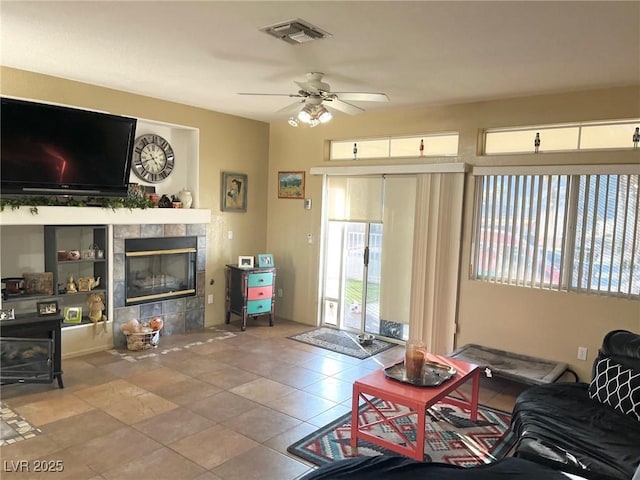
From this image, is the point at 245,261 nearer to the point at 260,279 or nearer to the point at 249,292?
the point at 260,279

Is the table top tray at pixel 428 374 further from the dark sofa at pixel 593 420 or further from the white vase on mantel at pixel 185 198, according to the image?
the white vase on mantel at pixel 185 198

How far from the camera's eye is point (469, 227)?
4.81 m

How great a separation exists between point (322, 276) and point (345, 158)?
1.59 m

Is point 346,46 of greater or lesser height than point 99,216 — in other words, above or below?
above

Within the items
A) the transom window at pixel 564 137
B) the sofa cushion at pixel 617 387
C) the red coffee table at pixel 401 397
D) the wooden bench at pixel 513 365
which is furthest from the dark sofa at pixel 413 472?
the transom window at pixel 564 137

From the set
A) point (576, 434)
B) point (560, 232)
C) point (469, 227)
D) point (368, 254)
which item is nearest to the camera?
point (576, 434)

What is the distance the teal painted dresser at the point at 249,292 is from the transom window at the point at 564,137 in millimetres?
3075

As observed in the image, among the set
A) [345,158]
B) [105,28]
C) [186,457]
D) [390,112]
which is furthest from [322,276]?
[105,28]

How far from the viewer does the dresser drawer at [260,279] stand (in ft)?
Result: 19.1

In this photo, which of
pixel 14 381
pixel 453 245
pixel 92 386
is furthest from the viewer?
pixel 453 245

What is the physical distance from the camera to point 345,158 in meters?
5.91

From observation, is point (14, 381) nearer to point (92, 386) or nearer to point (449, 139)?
point (92, 386)

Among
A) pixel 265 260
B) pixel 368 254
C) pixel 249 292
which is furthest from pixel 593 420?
pixel 265 260

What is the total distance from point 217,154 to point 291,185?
1095 millimetres
